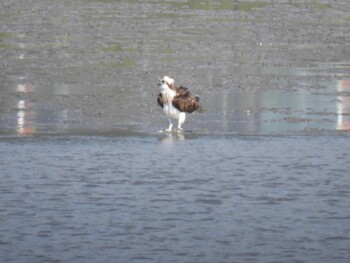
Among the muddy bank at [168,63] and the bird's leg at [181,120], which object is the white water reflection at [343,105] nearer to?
the muddy bank at [168,63]

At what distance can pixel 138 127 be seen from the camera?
18.0 m

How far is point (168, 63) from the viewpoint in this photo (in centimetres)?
2652

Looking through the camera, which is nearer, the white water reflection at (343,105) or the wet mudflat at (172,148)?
the wet mudflat at (172,148)

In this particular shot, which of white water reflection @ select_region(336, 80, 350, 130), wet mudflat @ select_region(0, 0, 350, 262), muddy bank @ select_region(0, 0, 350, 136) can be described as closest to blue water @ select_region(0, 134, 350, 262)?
wet mudflat @ select_region(0, 0, 350, 262)

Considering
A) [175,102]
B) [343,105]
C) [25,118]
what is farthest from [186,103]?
[343,105]

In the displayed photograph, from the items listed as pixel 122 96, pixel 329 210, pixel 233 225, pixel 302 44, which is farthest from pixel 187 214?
pixel 302 44

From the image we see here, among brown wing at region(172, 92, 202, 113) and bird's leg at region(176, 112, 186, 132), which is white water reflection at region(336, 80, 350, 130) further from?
bird's leg at region(176, 112, 186, 132)

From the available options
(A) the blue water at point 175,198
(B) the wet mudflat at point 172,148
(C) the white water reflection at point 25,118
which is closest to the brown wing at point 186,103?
(B) the wet mudflat at point 172,148

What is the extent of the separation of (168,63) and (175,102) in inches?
347

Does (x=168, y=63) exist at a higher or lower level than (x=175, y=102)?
higher

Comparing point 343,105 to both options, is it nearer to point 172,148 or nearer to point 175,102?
point 175,102

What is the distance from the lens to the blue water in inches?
409

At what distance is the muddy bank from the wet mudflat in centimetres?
6

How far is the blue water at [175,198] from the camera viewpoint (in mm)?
10391
